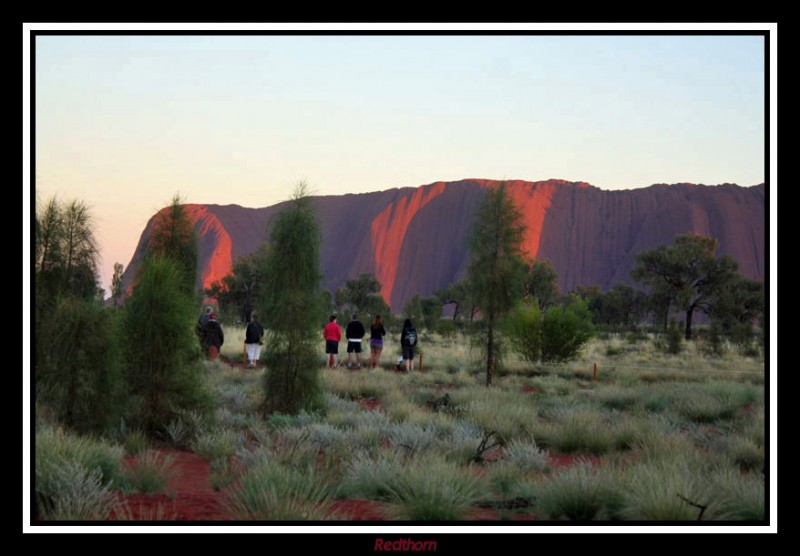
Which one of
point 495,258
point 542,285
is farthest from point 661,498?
point 542,285

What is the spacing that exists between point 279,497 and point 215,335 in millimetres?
15812

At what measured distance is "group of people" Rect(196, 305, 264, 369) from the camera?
66.9 feet

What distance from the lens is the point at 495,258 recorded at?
62.1 ft

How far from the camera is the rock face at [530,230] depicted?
114875mm

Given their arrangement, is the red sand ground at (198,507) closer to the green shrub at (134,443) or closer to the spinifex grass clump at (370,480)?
the spinifex grass clump at (370,480)

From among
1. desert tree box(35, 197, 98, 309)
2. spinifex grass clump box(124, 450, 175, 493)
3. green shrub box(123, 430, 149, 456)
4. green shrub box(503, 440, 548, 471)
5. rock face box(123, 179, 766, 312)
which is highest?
rock face box(123, 179, 766, 312)

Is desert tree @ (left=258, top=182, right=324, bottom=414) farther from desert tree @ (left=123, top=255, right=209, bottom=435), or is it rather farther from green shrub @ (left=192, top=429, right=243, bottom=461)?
green shrub @ (left=192, top=429, right=243, bottom=461)

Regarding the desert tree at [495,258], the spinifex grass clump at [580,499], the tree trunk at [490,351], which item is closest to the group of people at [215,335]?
the desert tree at [495,258]

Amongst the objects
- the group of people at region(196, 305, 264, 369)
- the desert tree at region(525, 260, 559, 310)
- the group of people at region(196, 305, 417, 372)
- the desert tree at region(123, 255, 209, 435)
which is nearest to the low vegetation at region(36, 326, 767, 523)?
the desert tree at region(123, 255, 209, 435)

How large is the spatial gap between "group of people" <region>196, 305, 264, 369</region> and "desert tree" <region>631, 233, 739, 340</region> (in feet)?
99.3

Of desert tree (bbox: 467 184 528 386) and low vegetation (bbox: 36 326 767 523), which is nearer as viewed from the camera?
low vegetation (bbox: 36 326 767 523)
